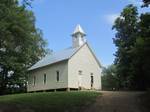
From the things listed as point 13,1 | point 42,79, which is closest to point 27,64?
point 42,79

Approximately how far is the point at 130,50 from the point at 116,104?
36.9 feet

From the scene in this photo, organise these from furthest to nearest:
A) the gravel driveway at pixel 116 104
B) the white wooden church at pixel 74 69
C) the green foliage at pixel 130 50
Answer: the white wooden church at pixel 74 69 < the green foliage at pixel 130 50 < the gravel driveway at pixel 116 104

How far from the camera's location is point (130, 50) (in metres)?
35.7

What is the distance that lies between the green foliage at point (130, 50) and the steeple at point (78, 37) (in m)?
5.83

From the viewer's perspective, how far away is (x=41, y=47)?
66.1 meters

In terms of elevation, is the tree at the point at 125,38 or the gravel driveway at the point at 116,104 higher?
the tree at the point at 125,38

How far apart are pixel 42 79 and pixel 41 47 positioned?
17824 millimetres

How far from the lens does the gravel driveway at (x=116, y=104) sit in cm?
2425

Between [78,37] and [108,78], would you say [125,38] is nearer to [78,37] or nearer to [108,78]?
[78,37]

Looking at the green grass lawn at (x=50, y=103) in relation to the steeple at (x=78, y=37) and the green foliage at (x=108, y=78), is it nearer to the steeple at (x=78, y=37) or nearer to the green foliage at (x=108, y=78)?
the steeple at (x=78, y=37)

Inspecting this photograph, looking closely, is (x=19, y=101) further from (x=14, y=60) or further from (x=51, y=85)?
(x=14, y=60)

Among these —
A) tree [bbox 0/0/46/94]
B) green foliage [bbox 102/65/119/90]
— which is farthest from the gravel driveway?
green foliage [bbox 102/65/119/90]

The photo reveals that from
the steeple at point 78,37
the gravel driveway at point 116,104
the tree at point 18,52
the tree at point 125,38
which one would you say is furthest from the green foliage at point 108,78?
the gravel driveway at point 116,104

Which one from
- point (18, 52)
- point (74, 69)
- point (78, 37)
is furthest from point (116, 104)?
point (18, 52)
